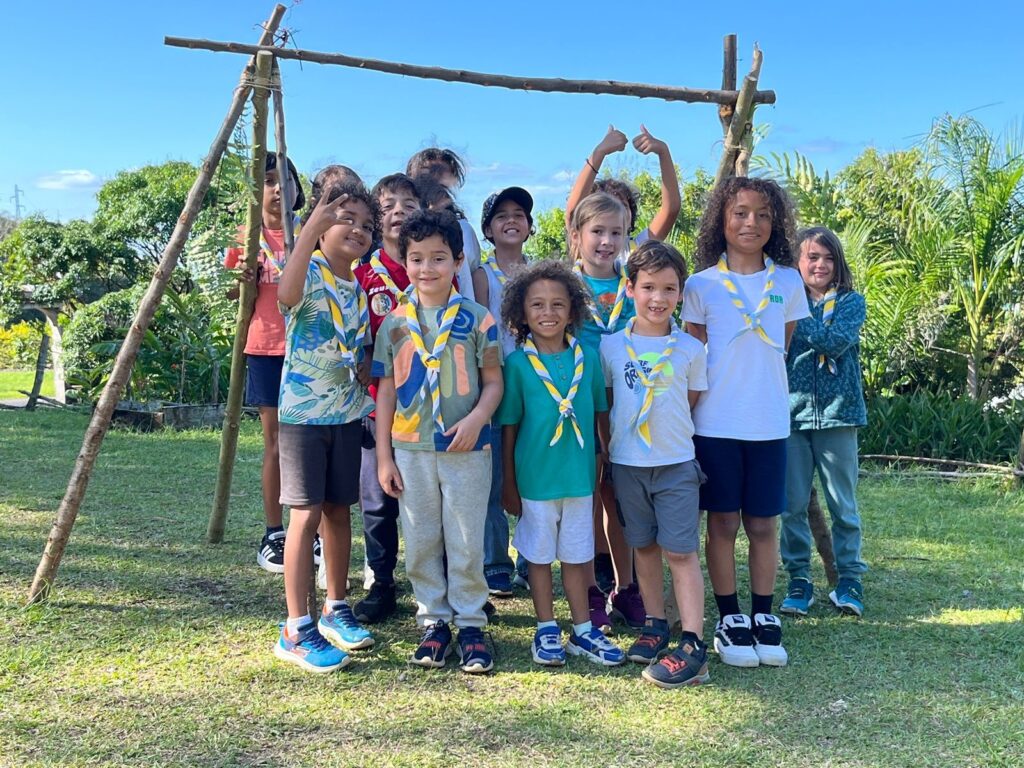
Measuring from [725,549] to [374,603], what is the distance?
4.79 feet

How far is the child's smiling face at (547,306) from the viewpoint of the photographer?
131 inches

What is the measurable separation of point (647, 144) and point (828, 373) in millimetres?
Result: 1293

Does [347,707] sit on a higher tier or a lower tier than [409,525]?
lower

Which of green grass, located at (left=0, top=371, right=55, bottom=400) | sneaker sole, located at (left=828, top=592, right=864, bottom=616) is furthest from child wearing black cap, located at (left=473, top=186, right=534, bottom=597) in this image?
green grass, located at (left=0, top=371, right=55, bottom=400)

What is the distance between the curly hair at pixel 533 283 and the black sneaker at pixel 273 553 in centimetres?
175

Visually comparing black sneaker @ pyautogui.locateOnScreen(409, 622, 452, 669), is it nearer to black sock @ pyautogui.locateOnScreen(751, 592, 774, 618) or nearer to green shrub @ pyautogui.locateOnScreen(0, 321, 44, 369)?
black sock @ pyautogui.locateOnScreen(751, 592, 774, 618)

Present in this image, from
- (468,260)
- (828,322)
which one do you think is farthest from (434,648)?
(828,322)

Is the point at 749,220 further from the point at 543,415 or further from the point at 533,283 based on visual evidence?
the point at 543,415

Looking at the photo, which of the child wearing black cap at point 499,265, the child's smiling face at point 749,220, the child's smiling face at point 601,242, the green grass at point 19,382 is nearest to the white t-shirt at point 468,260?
the child wearing black cap at point 499,265

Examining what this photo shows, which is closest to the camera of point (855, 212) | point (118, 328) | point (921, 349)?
point (921, 349)

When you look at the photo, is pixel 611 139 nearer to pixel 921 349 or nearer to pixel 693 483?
pixel 693 483

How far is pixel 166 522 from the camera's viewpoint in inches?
205

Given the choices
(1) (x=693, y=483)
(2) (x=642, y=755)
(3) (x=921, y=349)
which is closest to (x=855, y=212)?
(3) (x=921, y=349)

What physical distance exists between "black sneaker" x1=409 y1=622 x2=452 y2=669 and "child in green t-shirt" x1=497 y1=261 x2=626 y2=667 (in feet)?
1.09
